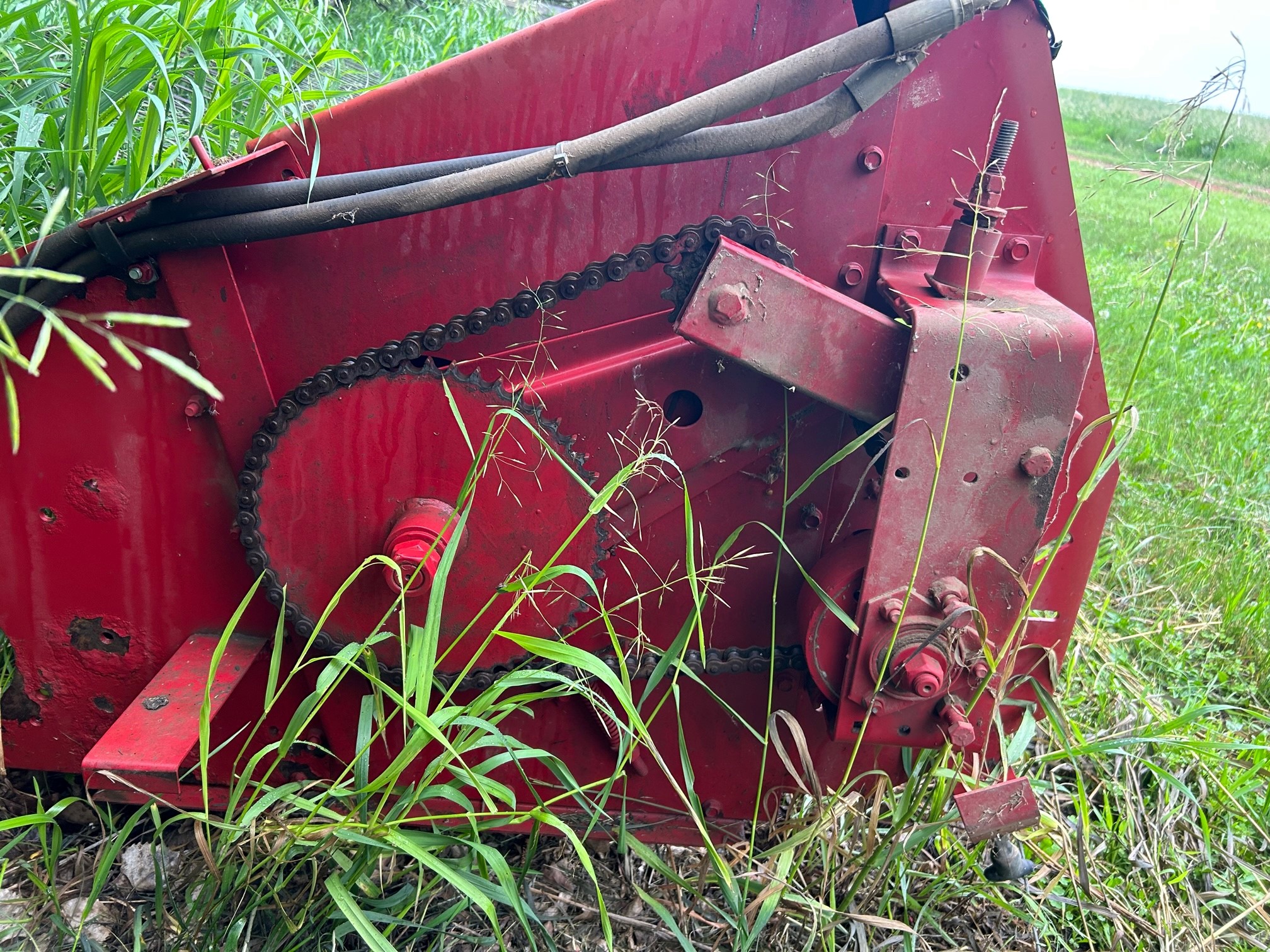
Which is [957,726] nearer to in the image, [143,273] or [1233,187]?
[143,273]

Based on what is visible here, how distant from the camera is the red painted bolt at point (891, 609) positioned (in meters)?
1.60

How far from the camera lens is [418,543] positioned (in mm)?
1608

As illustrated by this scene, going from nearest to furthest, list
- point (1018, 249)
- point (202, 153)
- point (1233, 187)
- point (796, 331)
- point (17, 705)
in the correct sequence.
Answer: point (202, 153) < point (796, 331) < point (1018, 249) < point (17, 705) < point (1233, 187)

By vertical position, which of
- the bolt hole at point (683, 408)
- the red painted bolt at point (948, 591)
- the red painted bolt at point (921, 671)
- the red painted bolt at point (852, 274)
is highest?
the red painted bolt at point (852, 274)

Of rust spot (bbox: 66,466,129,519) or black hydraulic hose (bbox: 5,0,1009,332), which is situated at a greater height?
black hydraulic hose (bbox: 5,0,1009,332)

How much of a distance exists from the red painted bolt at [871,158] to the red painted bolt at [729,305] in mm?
408

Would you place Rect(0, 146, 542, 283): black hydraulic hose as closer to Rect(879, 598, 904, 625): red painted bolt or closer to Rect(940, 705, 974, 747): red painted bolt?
Rect(879, 598, 904, 625): red painted bolt

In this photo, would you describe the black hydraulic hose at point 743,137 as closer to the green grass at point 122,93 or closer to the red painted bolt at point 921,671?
the green grass at point 122,93

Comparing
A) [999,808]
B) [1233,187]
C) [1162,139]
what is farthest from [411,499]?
[1233,187]

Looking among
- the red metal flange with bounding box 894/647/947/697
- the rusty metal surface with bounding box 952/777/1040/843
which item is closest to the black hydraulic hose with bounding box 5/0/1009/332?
the red metal flange with bounding box 894/647/947/697

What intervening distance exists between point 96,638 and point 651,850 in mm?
1266

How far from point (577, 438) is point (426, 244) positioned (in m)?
Answer: 0.48

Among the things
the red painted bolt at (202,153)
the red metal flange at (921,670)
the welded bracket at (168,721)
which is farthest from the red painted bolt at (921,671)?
the red painted bolt at (202,153)

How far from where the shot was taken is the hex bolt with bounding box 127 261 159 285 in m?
1.54
